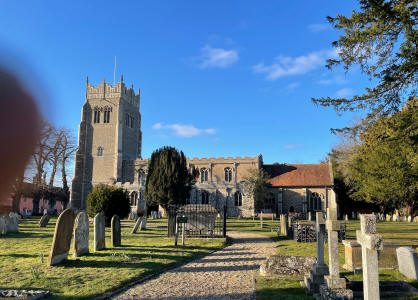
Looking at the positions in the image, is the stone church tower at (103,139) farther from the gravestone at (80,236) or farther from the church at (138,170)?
the gravestone at (80,236)

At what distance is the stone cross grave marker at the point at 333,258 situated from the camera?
506 cm

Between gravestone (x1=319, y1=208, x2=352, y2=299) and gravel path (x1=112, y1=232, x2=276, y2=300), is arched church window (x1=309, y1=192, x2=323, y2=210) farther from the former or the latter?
gravestone (x1=319, y1=208, x2=352, y2=299)

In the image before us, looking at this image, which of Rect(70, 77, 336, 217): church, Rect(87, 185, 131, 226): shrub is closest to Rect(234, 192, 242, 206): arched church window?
Rect(70, 77, 336, 217): church

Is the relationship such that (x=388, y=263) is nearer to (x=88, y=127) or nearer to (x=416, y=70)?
(x=416, y=70)

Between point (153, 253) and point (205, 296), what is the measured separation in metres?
4.57

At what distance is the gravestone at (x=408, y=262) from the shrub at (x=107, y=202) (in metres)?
16.2

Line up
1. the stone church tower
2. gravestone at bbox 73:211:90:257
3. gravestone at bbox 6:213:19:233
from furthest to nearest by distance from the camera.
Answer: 1. the stone church tower
2. gravestone at bbox 6:213:19:233
3. gravestone at bbox 73:211:90:257

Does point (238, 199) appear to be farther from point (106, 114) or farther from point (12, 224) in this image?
point (12, 224)

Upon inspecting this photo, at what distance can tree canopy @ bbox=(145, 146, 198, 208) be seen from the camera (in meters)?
Answer: 27.8

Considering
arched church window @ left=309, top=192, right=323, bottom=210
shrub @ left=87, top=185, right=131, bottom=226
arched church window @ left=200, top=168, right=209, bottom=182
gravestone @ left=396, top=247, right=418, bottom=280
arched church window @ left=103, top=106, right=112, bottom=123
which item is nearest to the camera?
gravestone @ left=396, top=247, right=418, bottom=280

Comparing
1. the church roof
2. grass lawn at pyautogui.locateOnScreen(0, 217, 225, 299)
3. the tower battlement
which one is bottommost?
grass lawn at pyautogui.locateOnScreen(0, 217, 225, 299)

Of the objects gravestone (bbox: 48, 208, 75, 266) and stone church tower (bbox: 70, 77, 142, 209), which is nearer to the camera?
gravestone (bbox: 48, 208, 75, 266)

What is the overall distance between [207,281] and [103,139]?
48896 millimetres

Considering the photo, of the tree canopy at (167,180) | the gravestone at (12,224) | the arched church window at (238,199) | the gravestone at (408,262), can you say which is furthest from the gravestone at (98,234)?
the arched church window at (238,199)
